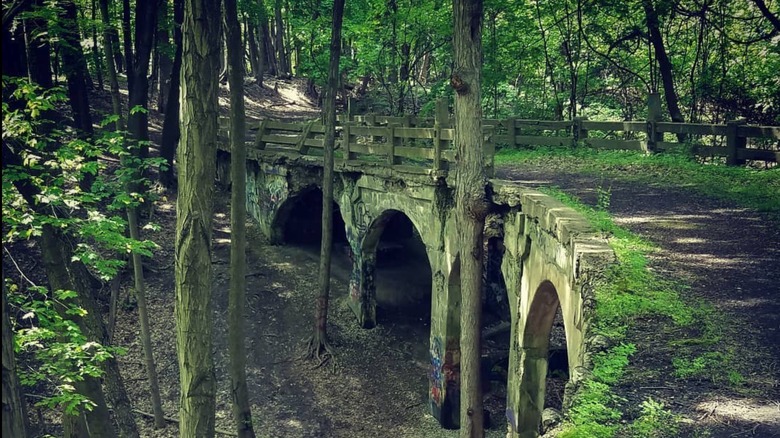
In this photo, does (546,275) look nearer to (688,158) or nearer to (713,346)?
(713,346)

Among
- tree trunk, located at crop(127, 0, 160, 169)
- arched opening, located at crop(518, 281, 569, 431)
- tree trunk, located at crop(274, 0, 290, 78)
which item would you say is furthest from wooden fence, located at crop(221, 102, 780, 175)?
tree trunk, located at crop(274, 0, 290, 78)

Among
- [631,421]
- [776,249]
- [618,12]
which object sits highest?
[618,12]

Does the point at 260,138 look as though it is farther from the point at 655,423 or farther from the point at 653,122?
the point at 655,423

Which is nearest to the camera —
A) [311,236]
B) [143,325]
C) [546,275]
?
[546,275]

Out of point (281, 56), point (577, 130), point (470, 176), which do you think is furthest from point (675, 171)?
point (281, 56)

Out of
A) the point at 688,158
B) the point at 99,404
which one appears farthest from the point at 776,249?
the point at 99,404

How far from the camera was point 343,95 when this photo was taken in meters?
36.0

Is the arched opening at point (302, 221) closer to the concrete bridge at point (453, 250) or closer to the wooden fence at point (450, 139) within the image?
the concrete bridge at point (453, 250)

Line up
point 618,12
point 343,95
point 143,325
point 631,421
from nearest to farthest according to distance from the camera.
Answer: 1. point 631,421
2. point 143,325
3. point 618,12
4. point 343,95

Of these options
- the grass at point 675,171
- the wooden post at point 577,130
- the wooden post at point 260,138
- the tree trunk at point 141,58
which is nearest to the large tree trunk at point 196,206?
the grass at point 675,171

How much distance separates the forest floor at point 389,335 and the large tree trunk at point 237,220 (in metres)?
2.06

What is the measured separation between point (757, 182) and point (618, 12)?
954cm

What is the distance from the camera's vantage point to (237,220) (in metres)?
11.5

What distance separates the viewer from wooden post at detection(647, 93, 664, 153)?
16.3m
